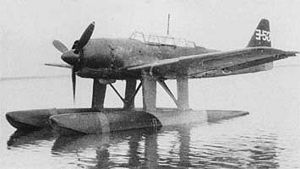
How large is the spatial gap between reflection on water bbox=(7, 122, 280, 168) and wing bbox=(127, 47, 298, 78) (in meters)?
2.01

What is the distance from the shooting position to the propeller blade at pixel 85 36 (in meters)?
13.3

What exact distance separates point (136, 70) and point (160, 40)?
1.80m

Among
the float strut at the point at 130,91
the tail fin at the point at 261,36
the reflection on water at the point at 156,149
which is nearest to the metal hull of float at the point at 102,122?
the reflection on water at the point at 156,149

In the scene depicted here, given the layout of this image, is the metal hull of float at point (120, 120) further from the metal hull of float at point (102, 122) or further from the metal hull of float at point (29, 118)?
the metal hull of float at point (29, 118)

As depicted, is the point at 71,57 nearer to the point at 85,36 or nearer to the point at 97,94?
the point at 85,36

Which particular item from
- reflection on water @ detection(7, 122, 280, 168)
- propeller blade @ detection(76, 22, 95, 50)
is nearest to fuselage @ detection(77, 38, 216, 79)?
propeller blade @ detection(76, 22, 95, 50)

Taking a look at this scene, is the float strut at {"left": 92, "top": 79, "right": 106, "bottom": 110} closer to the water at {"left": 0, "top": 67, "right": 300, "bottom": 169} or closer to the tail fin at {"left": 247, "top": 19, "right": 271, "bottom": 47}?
the water at {"left": 0, "top": 67, "right": 300, "bottom": 169}

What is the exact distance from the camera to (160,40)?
16078 millimetres

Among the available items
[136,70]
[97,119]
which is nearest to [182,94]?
[136,70]

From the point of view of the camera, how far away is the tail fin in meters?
18.7

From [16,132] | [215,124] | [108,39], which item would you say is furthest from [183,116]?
[16,132]

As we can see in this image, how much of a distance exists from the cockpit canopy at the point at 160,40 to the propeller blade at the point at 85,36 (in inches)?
88.9

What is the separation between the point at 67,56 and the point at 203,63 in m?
4.27

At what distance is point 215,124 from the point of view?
1608cm
